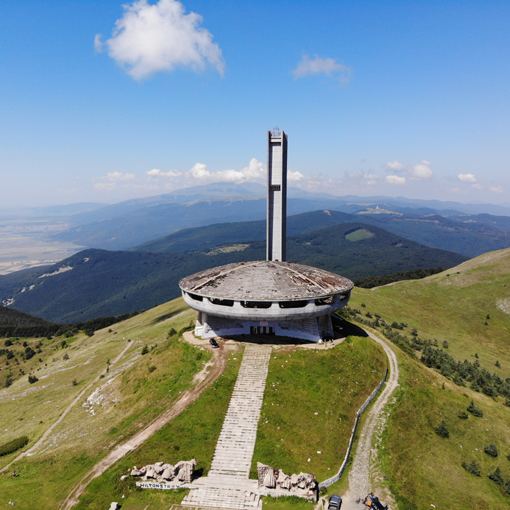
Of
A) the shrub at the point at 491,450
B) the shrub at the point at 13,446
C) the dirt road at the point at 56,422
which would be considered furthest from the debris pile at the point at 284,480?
the shrub at the point at 13,446

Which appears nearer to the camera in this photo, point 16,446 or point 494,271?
point 16,446

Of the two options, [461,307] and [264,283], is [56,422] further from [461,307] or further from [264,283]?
[461,307]

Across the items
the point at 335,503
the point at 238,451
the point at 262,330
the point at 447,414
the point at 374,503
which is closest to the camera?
the point at 335,503

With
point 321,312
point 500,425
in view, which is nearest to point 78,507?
point 321,312

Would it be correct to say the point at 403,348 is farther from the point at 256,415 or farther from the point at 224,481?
the point at 224,481

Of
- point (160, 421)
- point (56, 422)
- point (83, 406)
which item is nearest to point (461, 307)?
point (160, 421)

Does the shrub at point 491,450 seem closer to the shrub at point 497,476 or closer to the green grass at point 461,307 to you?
the shrub at point 497,476
